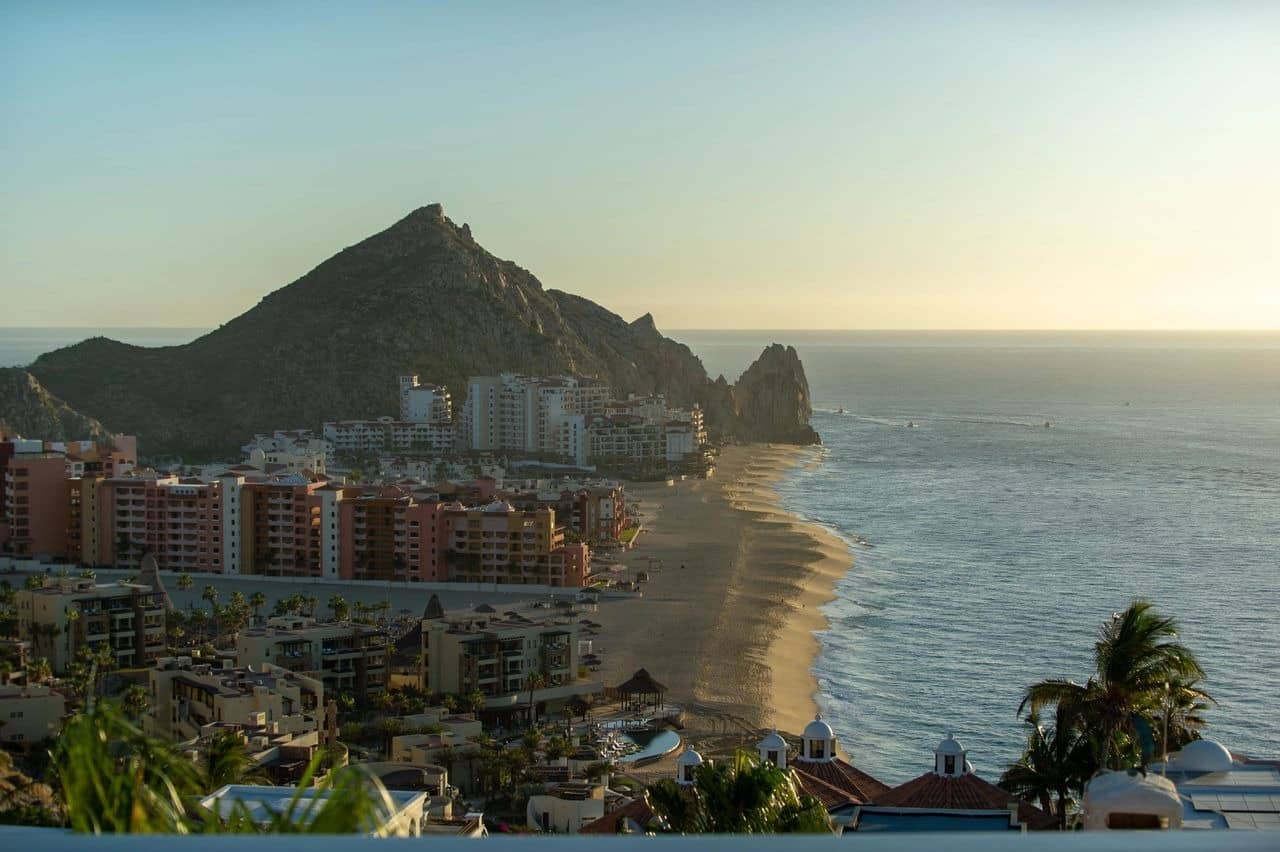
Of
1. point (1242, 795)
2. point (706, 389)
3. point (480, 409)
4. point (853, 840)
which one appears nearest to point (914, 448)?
point (706, 389)

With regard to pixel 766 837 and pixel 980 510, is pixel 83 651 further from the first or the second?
pixel 980 510

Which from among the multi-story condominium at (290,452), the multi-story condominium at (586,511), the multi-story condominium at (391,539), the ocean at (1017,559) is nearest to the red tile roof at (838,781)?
the ocean at (1017,559)

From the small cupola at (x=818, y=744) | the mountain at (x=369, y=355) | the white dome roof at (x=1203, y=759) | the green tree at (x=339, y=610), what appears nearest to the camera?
the white dome roof at (x=1203, y=759)

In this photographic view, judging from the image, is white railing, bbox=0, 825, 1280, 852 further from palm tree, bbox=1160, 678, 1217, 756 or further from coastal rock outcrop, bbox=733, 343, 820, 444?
coastal rock outcrop, bbox=733, 343, 820, 444

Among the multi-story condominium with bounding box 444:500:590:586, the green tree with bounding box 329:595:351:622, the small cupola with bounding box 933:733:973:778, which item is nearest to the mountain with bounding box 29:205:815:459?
the multi-story condominium with bounding box 444:500:590:586

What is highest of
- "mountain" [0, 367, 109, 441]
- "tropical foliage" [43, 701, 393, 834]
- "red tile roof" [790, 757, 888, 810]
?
"tropical foliage" [43, 701, 393, 834]

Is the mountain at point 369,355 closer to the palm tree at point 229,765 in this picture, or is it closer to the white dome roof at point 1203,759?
the palm tree at point 229,765
